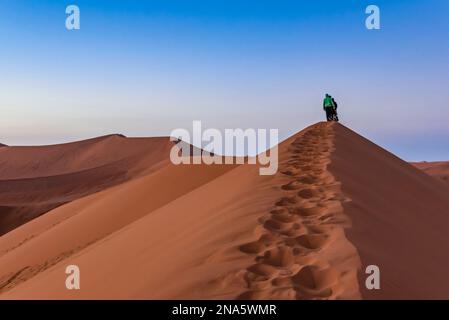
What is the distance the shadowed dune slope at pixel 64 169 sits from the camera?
29.0m

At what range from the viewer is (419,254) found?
4863 mm

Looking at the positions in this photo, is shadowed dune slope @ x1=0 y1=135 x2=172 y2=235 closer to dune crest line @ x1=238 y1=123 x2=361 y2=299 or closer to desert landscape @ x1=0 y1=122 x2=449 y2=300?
desert landscape @ x1=0 y1=122 x2=449 y2=300

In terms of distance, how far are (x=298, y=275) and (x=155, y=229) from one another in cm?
352

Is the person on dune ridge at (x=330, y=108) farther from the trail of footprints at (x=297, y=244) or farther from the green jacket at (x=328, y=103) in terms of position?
the trail of footprints at (x=297, y=244)

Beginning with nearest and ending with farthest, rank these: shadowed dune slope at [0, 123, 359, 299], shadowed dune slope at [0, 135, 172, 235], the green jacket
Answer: shadowed dune slope at [0, 123, 359, 299] → the green jacket → shadowed dune slope at [0, 135, 172, 235]

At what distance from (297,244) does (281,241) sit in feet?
0.50

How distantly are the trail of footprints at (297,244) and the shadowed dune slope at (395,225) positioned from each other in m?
0.26

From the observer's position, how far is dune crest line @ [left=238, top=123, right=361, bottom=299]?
3.37 metres

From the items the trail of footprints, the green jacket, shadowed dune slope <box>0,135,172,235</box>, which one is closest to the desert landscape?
the trail of footprints

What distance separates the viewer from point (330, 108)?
14.6 meters

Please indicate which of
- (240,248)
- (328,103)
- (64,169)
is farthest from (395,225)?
(64,169)

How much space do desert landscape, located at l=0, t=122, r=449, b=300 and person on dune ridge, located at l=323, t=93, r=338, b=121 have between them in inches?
102

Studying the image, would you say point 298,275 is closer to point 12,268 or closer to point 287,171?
point 287,171
